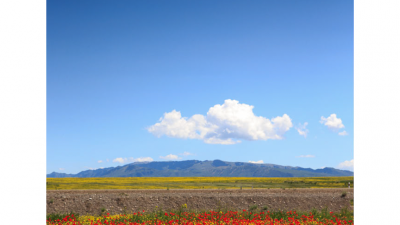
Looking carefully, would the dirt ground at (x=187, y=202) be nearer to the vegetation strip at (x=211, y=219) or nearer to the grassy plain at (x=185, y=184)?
the vegetation strip at (x=211, y=219)

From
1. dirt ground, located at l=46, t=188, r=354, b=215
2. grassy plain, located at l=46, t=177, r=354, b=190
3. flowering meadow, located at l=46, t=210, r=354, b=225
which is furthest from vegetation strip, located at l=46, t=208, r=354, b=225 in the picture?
grassy plain, located at l=46, t=177, r=354, b=190

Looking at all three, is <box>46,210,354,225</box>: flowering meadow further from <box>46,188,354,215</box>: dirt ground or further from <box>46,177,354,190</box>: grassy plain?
<box>46,177,354,190</box>: grassy plain

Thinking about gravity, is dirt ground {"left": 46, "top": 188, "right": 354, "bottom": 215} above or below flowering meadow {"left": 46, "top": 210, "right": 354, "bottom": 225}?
below

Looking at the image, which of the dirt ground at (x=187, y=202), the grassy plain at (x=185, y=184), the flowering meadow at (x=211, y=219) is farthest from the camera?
the grassy plain at (x=185, y=184)

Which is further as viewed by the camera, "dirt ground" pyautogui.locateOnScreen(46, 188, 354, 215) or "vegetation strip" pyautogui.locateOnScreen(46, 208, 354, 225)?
"dirt ground" pyautogui.locateOnScreen(46, 188, 354, 215)

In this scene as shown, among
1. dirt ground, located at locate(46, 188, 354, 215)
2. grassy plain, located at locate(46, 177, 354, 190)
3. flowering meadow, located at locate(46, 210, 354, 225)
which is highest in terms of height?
flowering meadow, located at locate(46, 210, 354, 225)

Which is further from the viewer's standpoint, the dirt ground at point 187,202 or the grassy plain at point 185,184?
the grassy plain at point 185,184

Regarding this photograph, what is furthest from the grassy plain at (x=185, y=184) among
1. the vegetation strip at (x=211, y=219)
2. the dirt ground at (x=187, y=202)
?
the vegetation strip at (x=211, y=219)

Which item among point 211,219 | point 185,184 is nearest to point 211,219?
point 211,219

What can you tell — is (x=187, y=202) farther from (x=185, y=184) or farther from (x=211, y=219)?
(x=185, y=184)

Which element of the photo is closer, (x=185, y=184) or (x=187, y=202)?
(x=187, y=202)

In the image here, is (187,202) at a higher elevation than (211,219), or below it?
below

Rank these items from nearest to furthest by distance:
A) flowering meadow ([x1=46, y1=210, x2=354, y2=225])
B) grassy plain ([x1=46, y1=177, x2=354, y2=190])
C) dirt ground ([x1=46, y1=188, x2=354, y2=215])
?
flowering meadow ([x1=46, y1=210, x2=354, y2=225])
dirt ground ([x1=46, y1=188, x2=354, y2=215])
grassy plain ([x1=46, y1=177, x2=354, y2=190])
